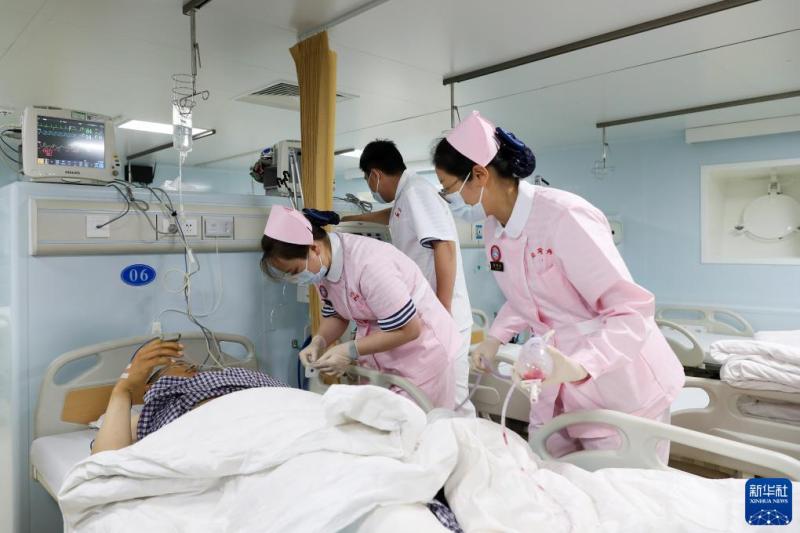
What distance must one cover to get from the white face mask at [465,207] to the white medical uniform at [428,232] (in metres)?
0.25

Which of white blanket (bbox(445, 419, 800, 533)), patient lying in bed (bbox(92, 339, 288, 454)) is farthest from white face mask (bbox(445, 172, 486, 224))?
patient lying in bed (bbox(92, 339, 288, 454))

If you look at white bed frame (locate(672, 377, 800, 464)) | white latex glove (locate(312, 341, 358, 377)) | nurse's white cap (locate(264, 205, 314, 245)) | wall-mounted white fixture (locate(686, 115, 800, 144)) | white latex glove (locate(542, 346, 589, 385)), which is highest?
wall-mounted white fixture (locate(686, 115, 800, 144))

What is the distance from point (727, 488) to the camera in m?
1.08

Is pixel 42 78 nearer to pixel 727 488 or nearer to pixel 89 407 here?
pixel 89 407

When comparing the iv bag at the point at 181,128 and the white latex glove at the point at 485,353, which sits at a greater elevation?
the iv bag at the point at 181,128

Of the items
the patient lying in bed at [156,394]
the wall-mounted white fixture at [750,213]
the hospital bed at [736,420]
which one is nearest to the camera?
the patient lying in bed at [156,394]

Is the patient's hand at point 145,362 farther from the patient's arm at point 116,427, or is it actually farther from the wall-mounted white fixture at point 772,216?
the wall-mounted white fixture at point 772,216

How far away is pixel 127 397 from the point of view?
5.77ft

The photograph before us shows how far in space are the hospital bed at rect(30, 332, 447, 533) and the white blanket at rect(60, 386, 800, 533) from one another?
488mm

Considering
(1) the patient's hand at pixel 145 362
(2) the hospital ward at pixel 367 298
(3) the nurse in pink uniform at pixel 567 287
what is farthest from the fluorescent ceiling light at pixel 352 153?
(3) the nurse in pink uniform at pixel 567 287

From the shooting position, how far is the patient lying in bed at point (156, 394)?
5.43ft

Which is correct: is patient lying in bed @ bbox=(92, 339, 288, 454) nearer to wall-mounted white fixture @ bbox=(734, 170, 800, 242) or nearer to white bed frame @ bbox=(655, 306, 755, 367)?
white bed frame @ bbox=(655, 306, 755, 367)

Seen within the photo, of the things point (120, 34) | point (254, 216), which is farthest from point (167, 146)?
point (254, 216)

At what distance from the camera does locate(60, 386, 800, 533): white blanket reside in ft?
3.34
